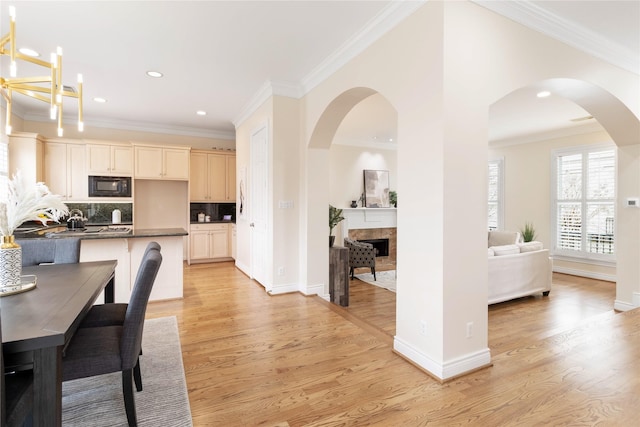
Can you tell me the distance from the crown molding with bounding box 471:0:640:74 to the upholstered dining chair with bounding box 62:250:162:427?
286cm

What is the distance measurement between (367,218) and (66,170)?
5938 millimetres

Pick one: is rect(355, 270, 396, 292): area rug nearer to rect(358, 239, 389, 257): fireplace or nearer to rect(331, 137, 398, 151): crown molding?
rect(358, 239, 389, 257): fireplace

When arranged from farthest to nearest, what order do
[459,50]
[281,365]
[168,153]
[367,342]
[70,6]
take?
[168,153]
[367,342]
[70,6]
[281,365]
[459,50]

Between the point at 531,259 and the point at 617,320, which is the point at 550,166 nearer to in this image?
the point at 531,259

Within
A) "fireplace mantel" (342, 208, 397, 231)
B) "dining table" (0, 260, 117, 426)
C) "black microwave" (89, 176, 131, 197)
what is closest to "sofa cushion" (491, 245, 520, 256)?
"fireplace mantel" (342, 208, 397, 231)

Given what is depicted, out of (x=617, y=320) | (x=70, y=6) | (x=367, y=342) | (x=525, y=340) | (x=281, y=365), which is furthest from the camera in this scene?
(x=617, y=320)

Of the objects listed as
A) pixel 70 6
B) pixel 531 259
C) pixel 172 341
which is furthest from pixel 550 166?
pixel 70 6

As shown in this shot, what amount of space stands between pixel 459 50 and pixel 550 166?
18.9 feet

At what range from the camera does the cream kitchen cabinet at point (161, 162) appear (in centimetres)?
598

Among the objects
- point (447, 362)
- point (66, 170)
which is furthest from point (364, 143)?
point (447, 362)

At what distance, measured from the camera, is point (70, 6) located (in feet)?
8.50

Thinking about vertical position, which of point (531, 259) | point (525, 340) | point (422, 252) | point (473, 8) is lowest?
point (525, 340)

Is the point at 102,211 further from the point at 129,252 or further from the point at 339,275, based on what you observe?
the point at 339,275

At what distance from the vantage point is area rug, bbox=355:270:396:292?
570cm
